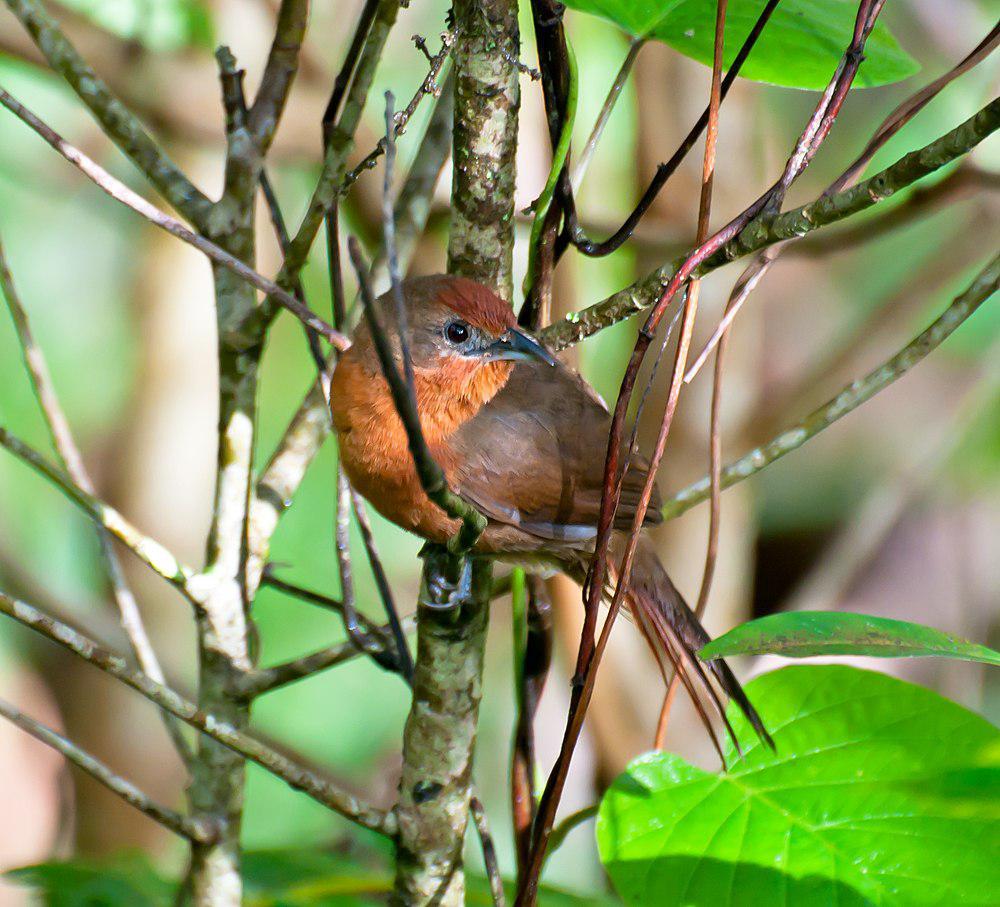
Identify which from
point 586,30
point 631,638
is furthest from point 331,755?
point 586,30

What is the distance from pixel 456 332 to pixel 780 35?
717 mm

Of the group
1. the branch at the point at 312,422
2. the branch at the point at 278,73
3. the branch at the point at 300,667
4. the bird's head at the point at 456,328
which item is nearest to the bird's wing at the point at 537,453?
the bird's head at the point at 456,328

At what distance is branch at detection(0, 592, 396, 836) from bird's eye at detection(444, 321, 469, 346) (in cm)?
85

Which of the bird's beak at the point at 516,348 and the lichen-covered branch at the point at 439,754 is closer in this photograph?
the lichen-covered branch at the point at 439,754

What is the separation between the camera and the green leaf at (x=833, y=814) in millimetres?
1304

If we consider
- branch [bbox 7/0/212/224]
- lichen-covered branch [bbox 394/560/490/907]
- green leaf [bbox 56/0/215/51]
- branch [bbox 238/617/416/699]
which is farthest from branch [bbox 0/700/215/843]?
green leaf [bbox 56/0/215/51]

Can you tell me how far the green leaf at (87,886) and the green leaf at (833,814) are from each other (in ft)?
2.66

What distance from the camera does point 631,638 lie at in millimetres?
3094

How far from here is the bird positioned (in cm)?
194

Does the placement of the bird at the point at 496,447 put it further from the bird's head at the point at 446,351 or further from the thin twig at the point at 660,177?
the thin twig at the point at 660,177

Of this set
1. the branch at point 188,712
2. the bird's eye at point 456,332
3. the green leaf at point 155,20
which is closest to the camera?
the branch at point 188,712

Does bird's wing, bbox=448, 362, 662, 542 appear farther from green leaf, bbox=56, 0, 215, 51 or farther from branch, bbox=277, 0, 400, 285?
green leaf, bbox=56, 0, 215, 51

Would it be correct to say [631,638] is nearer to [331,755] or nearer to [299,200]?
[331,755]

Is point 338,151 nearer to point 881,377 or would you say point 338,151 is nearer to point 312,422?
point 312,422
